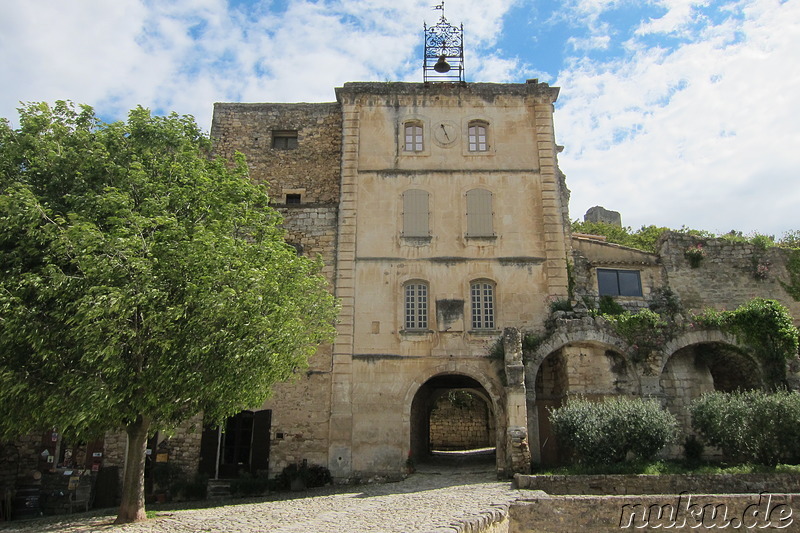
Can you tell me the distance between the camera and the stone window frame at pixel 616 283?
20141 millimetres

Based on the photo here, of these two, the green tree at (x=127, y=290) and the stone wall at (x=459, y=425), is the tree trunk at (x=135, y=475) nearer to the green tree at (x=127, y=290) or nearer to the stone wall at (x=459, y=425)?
the green tree at (x=127, y=290)

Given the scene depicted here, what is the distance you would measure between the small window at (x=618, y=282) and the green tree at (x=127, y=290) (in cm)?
1106

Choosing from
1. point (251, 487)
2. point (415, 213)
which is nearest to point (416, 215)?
point (415, 213)

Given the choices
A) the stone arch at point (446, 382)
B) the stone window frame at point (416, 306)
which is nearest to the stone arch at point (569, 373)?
the stone arch at point (446, 382)

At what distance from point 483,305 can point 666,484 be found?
7.44m

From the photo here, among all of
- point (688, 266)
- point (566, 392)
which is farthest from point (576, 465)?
point (688, 266)

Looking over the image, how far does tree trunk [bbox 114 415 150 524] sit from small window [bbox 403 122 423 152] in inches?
495

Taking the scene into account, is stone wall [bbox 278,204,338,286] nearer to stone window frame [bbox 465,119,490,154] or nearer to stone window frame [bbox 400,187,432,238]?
stone window frame [bbox 400,187,432,238]

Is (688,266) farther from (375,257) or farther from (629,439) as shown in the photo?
(375,257)

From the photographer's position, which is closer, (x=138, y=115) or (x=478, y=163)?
(x=138, y=115)

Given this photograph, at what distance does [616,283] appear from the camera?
20250 mm

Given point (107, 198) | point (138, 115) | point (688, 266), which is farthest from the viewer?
point (688, 266)

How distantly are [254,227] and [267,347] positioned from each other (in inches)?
133

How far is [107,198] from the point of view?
11305 millimetres
